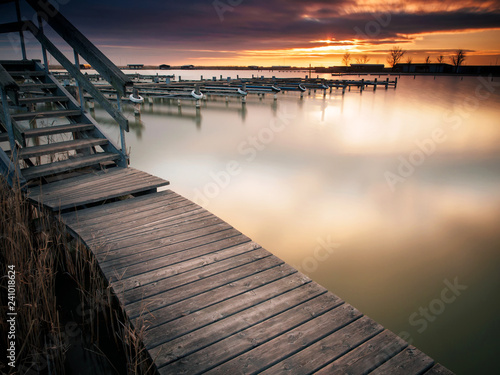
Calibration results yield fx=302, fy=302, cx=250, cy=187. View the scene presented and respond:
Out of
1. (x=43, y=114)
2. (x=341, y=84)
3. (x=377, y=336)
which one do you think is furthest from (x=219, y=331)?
(x=341, y=84)

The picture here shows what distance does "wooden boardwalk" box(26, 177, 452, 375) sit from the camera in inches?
57.2

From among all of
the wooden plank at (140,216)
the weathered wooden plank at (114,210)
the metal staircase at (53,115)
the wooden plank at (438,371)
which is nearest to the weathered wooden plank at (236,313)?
the wooden plank at (438,371)

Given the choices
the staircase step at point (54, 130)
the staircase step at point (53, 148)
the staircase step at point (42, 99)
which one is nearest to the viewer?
the staircase step at point (53, 148)

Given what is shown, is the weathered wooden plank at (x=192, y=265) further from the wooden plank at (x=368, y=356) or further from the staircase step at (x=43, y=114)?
the staircase step at (x=43, y=114)

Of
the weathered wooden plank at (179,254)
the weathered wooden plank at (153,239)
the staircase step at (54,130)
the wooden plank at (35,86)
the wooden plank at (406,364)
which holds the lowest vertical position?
the wooden plank at (406,364)

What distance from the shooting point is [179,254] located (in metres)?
2.37

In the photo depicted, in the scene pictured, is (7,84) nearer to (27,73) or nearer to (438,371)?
(27,73)

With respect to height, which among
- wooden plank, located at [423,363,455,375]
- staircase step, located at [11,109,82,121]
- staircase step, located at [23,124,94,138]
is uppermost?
staircase step, located at [11,109,82,121]

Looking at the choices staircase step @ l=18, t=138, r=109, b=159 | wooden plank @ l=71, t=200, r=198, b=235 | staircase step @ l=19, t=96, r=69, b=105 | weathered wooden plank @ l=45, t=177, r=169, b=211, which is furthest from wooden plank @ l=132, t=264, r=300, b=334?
staircase step @ l=19, t=96, r=69, b=105

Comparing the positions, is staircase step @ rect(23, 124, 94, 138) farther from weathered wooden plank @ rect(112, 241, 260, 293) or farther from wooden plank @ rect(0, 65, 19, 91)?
weathered wooden plank @ rect(112, 241, 260, 293)

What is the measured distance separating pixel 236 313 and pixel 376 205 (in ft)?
11.0

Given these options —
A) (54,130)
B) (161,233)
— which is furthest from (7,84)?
(161,233)

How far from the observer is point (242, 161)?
6.79 m

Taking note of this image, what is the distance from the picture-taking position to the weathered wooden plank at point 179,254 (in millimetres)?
2170
